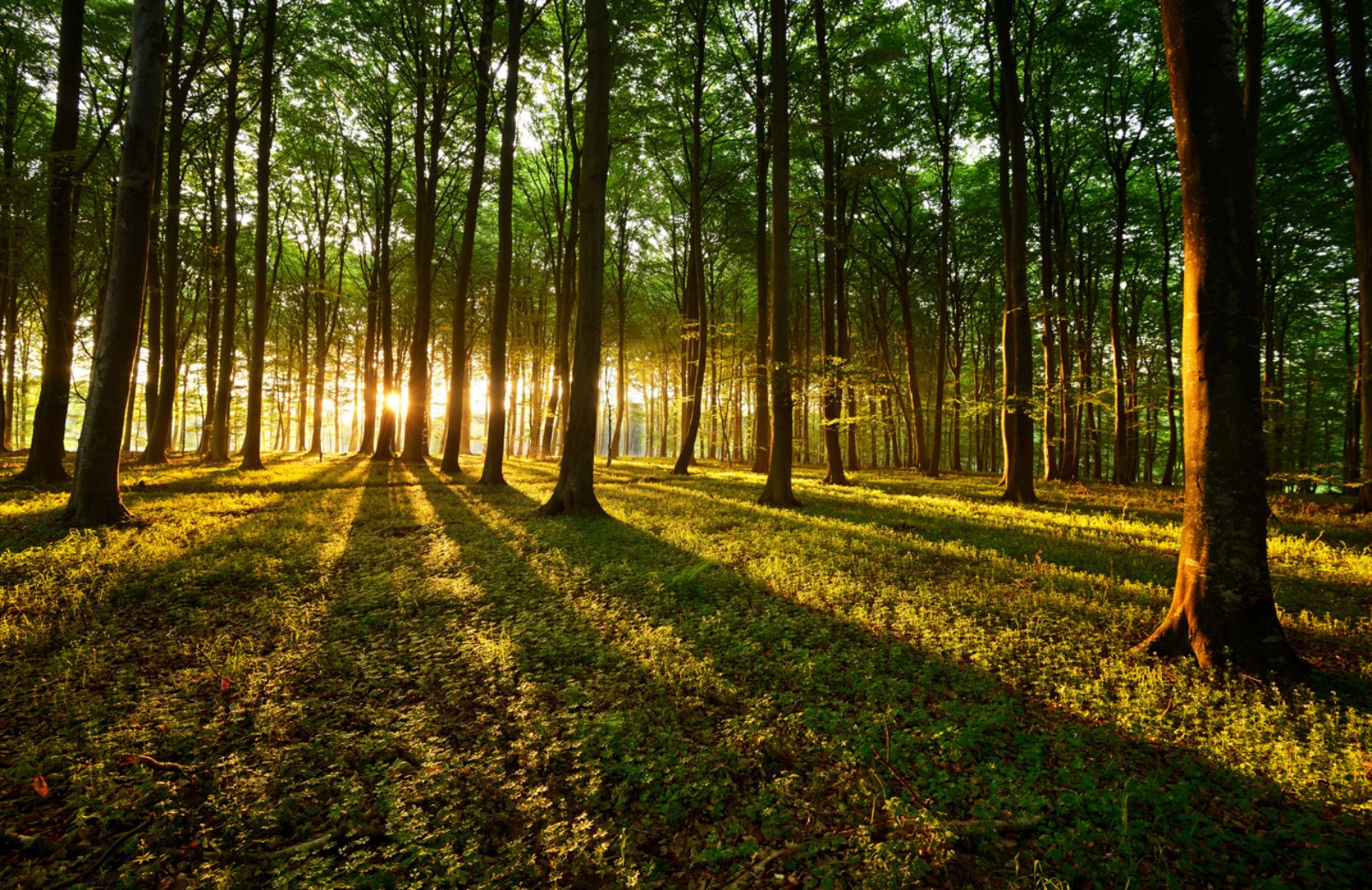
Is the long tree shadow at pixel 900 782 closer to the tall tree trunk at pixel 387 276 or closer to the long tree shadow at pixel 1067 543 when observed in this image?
the long tree shadow at pixel 1067 543

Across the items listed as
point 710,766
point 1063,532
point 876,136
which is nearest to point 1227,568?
point 710,766

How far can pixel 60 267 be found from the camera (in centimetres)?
1082

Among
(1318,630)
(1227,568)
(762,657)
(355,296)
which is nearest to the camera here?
(1227,568)

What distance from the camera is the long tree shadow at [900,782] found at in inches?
87.8

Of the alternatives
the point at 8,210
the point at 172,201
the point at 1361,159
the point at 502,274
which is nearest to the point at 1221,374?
the point at 1361,159

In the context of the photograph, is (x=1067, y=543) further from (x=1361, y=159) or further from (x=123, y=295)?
(x=123, y=295)

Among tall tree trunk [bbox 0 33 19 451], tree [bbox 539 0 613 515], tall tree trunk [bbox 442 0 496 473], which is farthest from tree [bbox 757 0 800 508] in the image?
tall tree trunk [bbox 0 33 19 451]

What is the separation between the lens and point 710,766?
2.87 metres

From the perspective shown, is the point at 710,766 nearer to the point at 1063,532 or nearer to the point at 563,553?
the point at 563,553

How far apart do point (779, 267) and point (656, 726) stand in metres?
10.7

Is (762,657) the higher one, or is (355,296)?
(355,296)

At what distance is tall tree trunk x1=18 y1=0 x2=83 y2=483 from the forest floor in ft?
21.8

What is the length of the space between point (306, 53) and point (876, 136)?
22.0 metres

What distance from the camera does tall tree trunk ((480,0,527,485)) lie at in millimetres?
14625
